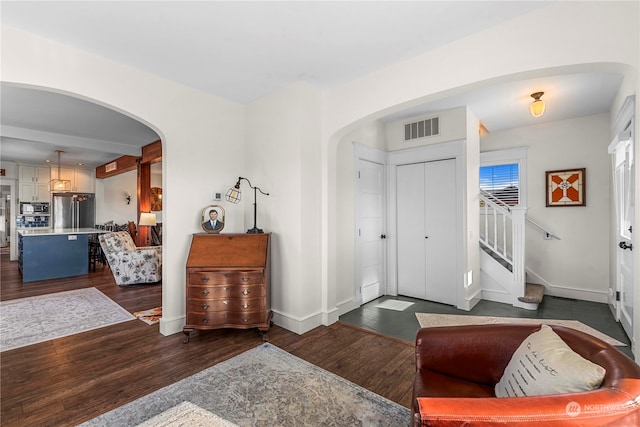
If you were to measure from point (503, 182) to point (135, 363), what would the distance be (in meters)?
5.78

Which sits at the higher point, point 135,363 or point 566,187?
point 566,187

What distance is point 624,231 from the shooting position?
126 inches

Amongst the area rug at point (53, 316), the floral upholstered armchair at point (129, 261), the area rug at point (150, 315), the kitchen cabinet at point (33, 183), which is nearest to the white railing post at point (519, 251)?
the area rug at point (150, 315)

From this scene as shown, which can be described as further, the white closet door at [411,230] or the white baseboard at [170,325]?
the white closet door at [411,230]

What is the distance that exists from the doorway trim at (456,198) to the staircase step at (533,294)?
2.81 feet

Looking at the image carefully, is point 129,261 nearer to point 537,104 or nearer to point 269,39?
point 269,39

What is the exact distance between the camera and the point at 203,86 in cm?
346

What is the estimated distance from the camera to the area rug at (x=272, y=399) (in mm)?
1922

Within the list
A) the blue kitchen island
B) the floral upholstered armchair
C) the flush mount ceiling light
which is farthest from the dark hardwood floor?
the blue kitchen island

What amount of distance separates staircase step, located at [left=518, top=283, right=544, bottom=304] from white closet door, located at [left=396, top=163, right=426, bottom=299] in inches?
51.8

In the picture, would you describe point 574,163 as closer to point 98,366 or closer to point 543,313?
point 543,313

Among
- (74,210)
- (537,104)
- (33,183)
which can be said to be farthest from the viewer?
(74,210)

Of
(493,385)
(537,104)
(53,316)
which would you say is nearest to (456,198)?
(537,104)

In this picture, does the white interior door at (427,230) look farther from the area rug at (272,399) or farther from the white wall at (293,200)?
the area rug at (272,399)
